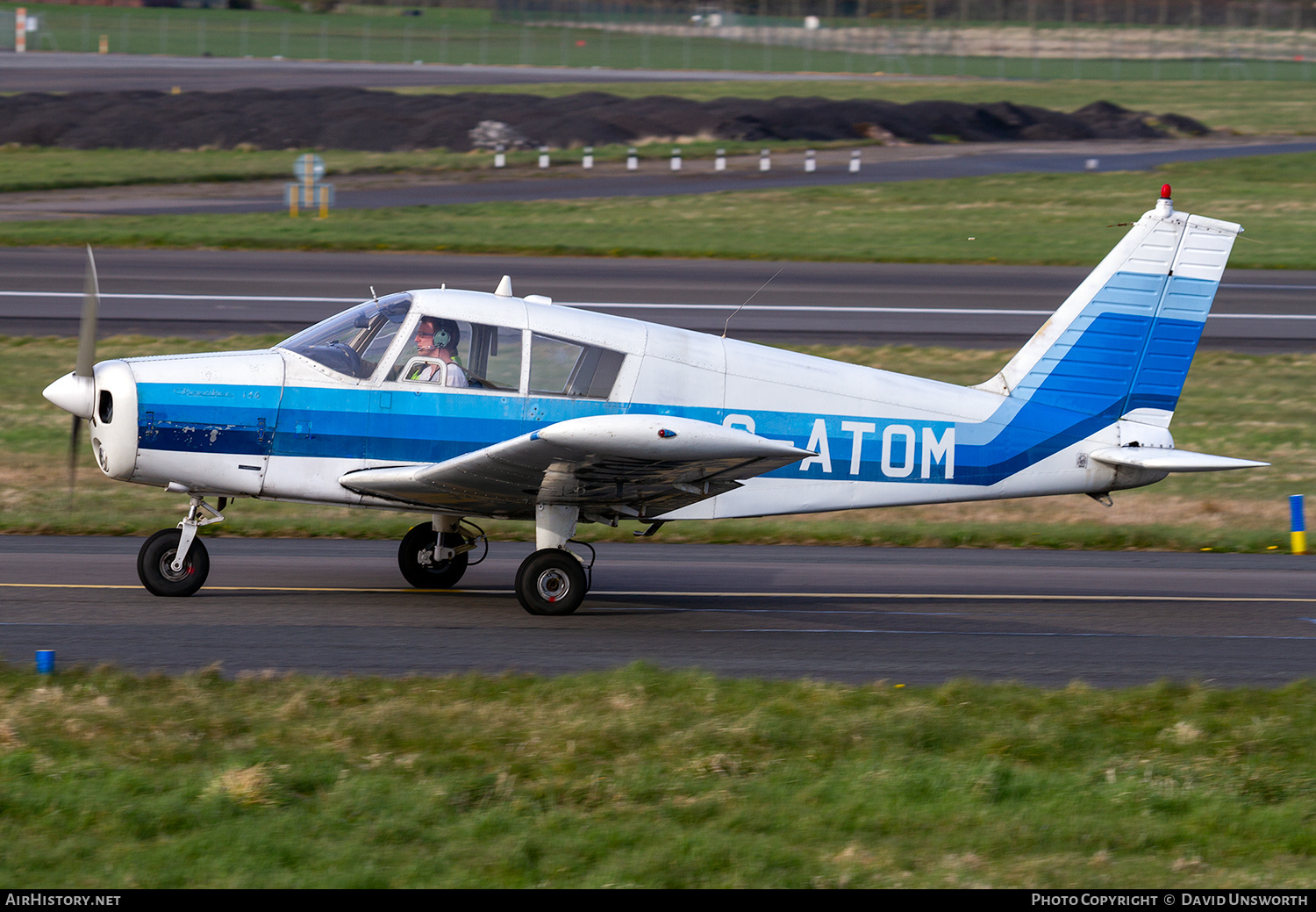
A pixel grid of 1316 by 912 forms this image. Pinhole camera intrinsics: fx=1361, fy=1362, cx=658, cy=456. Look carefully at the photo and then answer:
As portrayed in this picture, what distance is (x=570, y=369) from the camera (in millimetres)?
10812

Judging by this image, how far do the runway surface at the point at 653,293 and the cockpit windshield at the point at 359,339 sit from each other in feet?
43.7

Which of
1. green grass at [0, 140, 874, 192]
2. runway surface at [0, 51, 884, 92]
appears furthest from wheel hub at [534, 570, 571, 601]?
runway surface at [0, 51, 884, 92]

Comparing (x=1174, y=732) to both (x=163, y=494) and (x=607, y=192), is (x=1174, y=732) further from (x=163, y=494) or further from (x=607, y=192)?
(x=607, y=192)

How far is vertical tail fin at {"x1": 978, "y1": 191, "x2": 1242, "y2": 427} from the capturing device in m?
12.0

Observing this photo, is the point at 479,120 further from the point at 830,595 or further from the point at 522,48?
the point at 830,595

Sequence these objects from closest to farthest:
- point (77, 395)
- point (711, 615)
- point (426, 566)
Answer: point (77, 395), point (711, 615), point (426, 566)

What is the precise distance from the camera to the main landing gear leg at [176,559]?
424 inches

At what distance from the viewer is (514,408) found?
1077 cm

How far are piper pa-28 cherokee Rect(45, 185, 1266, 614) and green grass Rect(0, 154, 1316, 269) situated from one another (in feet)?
70.6

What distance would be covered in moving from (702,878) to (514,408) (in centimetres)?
542

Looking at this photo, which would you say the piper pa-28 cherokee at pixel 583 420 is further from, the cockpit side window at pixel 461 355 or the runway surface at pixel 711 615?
the runway surface at pixel 711 615

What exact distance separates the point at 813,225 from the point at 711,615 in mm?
27493

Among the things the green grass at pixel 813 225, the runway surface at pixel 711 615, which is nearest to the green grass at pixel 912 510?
the runway surface at pixel 711 615

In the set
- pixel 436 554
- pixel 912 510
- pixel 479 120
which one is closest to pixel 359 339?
pixel 436 554
